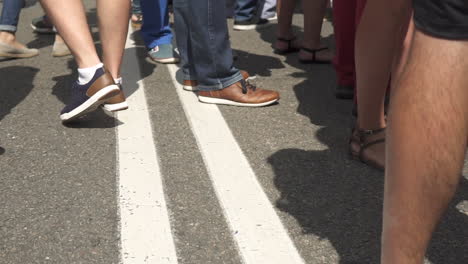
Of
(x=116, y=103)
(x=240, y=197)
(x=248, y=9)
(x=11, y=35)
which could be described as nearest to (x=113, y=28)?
(x=116, y=103)

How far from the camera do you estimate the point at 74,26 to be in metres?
3.35

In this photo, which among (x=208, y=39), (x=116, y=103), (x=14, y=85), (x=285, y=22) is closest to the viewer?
(x=116, y=103)

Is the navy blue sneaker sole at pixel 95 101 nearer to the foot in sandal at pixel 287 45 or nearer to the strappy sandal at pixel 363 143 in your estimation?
the strappy sandal at pixel 363 143

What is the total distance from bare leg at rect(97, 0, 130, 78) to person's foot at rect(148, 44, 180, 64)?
3.50ft

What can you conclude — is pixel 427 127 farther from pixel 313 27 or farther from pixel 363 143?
pixel 313 27

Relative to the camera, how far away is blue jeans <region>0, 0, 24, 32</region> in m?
5.06

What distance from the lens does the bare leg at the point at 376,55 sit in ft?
8.15

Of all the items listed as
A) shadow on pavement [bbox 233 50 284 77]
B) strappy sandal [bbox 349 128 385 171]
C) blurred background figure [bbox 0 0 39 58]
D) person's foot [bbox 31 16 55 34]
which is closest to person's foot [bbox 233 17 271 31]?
shadow on pavement [bbox 233 50 284 77]

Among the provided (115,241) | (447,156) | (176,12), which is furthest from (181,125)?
(447,156)

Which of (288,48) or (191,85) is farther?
(288,48)

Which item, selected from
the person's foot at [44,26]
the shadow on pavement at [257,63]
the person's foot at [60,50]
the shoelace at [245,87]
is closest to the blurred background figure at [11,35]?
the person's foot at [60,50]

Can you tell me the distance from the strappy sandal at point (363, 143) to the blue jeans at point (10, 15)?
313 centimetres

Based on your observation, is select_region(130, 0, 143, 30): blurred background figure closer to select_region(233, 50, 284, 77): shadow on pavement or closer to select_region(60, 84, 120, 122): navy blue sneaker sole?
select_region(233, 50, 284, 77): shadow on pavement

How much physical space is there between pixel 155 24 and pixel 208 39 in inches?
51.4
